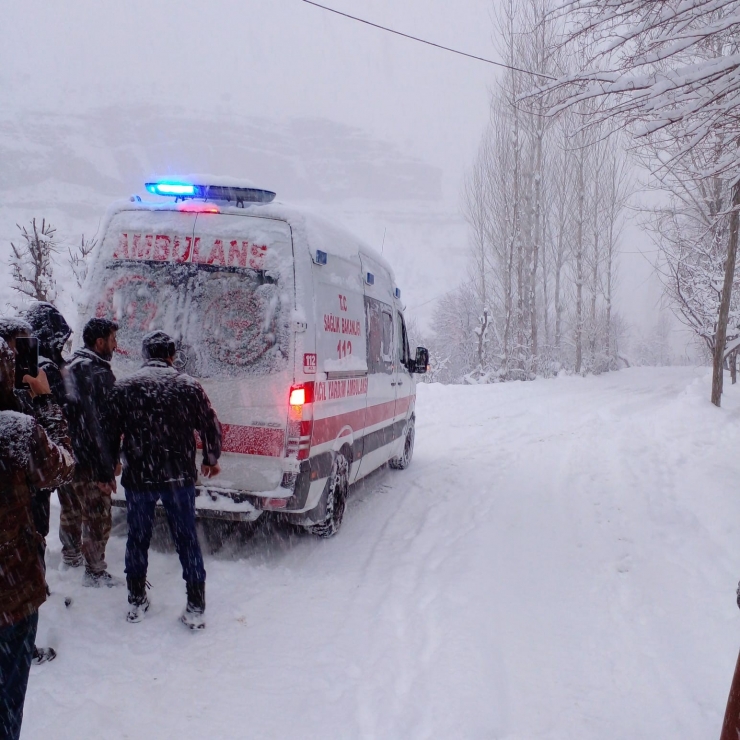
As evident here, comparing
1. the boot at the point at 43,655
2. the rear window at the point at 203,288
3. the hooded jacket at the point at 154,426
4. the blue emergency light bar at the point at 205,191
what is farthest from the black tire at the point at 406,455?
the boot at the point at 43,655

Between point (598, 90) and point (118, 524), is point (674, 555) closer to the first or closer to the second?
point (598, 90)

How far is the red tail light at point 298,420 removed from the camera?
174 inches

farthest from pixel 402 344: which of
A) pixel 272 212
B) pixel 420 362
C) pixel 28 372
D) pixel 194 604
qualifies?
pixel 28 372

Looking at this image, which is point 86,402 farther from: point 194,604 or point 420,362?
point 420,362

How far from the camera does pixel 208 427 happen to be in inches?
146

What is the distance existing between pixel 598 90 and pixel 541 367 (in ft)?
89.1

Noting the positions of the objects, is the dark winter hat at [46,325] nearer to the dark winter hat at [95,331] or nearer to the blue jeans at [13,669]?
the dark winter hat at [95,331]

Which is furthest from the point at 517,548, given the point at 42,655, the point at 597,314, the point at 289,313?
the point at 597,314

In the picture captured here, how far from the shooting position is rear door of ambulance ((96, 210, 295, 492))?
4.44 meters

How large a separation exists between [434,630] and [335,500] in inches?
72.1

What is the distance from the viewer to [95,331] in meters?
3.89

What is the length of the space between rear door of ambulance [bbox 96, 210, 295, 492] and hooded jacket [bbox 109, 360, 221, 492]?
0.83 m

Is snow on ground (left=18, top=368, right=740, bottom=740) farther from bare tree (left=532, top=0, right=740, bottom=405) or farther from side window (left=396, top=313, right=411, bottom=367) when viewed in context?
bare tree (left=532, top=0, right=740, bottom=405)

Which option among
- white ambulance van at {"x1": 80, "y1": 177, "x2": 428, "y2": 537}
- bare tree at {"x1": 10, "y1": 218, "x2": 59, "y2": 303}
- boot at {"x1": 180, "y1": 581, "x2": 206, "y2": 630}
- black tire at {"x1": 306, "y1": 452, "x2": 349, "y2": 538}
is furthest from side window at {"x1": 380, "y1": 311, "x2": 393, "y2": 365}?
bare tree at {"x1": 10, "y1": 218, "x2": 59, "y2": 303}
